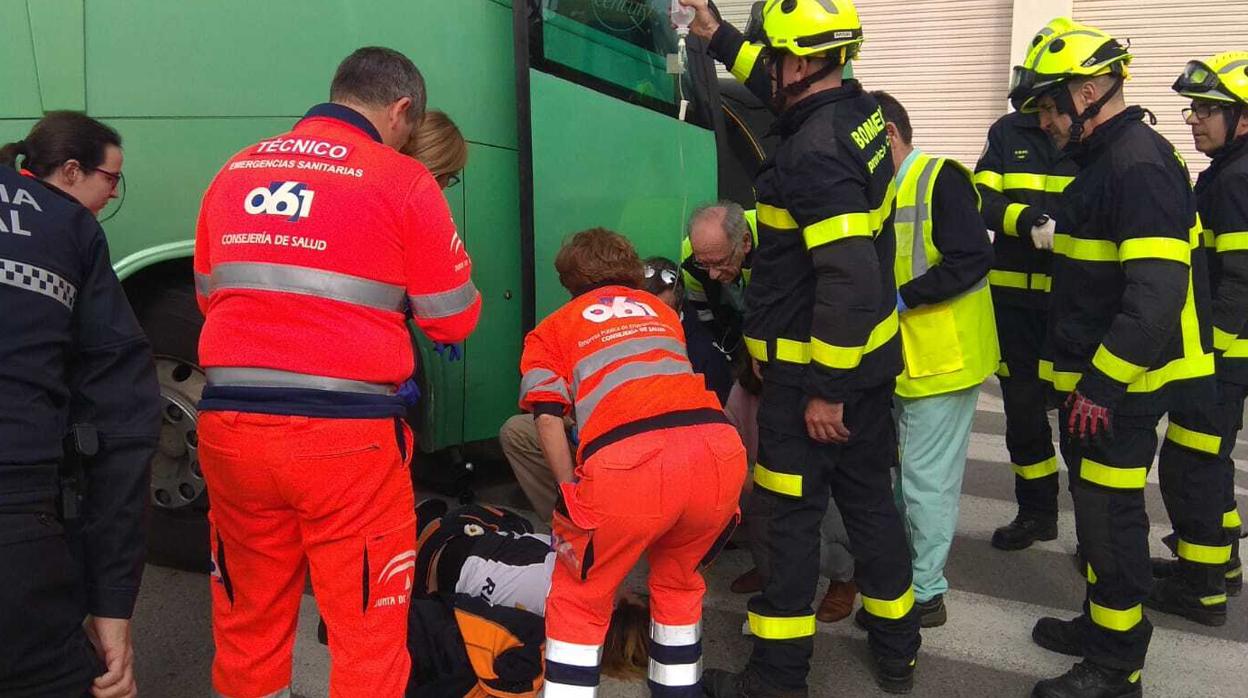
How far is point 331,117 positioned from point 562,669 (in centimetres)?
153

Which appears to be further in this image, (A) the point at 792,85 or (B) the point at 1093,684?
(B) the point at 1093,684

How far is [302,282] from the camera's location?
201 cm

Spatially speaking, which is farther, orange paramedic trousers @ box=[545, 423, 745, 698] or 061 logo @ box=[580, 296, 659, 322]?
061 logo @ box=[580, 296, 659, 322]

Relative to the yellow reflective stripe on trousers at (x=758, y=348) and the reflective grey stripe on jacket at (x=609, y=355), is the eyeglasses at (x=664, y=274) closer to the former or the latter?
the yellow reflective stripe on trousers at (x=758, y=348)

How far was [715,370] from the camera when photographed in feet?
12.7

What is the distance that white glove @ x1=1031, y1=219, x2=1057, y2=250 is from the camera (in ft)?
12.2

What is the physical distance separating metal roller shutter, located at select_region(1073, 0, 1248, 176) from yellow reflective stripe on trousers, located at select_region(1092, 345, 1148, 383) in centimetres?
863

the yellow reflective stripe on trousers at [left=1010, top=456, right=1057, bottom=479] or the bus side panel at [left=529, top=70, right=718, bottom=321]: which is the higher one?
the bus side panel at [left=529, top=70, right=718, bottom=321]

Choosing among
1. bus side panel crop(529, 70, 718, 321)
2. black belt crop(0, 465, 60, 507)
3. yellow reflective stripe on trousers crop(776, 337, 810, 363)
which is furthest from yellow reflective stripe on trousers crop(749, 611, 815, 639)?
black belt crop(0, 465, 60, 507)

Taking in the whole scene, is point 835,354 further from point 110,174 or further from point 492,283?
point 110,174

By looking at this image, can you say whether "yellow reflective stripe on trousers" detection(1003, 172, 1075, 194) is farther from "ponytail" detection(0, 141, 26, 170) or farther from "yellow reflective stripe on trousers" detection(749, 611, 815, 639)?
"ponytail" detection(0, 141, 26, 170)

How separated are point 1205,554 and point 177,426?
3.86 m

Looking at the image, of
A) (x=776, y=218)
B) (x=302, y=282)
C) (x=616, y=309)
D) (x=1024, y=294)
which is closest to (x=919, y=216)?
(x=776, y=218)

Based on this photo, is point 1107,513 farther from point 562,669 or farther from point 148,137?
point 148,137
